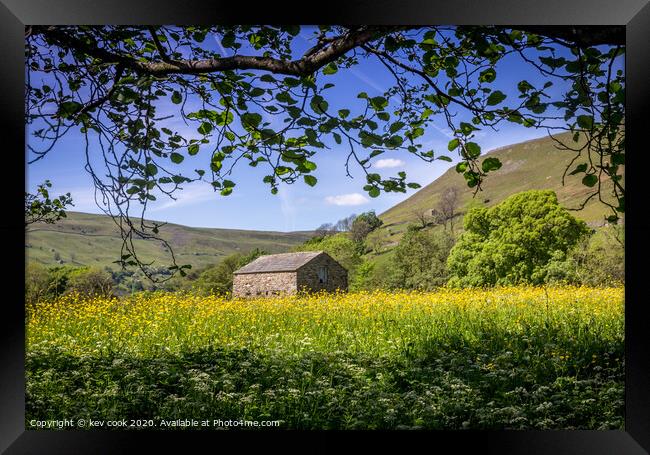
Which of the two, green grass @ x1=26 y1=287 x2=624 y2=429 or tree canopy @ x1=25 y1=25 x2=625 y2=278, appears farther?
Result: green grass @ x1=26 y1=287 x2=624 y2=429

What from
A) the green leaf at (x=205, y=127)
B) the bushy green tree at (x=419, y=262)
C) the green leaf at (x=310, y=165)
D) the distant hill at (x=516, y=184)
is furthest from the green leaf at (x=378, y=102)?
the bushy green tree at (x=419, y=262)

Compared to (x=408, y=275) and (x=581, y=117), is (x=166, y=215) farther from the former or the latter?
(x=581, y=117)

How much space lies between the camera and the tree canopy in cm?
301

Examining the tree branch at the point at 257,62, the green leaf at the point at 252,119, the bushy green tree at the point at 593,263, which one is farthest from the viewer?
the bushy green tree at the point at 593,263

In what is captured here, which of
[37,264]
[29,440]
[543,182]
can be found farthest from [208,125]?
[543,182]

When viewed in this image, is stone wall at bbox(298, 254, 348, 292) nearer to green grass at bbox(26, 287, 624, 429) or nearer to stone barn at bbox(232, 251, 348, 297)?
stone barn at bbox(232, 251, 348, 297)

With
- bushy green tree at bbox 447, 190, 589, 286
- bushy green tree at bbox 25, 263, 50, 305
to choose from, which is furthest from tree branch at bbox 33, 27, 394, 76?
bushy green tree at bbox 447, 190, 589, 286

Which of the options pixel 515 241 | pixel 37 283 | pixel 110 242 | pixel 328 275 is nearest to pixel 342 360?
pixel 328 275

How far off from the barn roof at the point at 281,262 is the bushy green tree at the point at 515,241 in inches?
73.5

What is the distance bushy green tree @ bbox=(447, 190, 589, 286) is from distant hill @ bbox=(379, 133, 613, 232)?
22cm

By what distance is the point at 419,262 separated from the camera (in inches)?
251

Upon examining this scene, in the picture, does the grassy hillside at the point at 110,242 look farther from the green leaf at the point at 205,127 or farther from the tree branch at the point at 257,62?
the tree branch at the point at 257,62

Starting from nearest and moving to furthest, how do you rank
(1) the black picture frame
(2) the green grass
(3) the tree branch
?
(1) the black picture frame
(3) the tree branch
(2) the green grass
